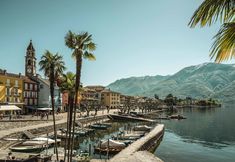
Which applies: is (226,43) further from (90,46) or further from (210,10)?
(90,46)

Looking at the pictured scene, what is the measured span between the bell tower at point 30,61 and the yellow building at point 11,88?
11.1m

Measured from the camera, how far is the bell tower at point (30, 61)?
11019 centimetres

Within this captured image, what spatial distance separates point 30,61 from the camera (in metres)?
111

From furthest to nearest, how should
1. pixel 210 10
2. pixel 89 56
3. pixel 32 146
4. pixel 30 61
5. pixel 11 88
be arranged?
pixel 30 61
pixel 11 88
pixel 32 146
pixel 89 56
pixel 210 10

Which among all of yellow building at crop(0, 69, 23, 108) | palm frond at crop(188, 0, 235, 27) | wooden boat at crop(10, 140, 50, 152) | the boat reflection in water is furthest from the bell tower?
palm frond at crop(188, 0, 235, 27)

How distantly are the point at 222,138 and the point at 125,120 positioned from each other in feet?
166

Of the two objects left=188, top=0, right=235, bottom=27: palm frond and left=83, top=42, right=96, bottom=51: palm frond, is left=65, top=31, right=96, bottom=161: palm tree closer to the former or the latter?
left=83, top=42, right=96, bottom=51: palm frond

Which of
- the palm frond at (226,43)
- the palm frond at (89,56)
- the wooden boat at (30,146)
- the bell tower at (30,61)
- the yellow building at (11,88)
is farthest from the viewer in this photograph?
the bell tower at (30,61)

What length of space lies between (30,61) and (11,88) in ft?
64.2

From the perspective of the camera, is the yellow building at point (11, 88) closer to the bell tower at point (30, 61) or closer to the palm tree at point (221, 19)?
the bell tower at point (30, 61)

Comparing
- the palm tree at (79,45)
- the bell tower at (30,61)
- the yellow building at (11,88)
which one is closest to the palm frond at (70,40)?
the palm tree at (79,45)

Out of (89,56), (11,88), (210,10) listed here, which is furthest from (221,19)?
(11,88)

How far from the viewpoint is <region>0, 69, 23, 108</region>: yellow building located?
9056 centimetres

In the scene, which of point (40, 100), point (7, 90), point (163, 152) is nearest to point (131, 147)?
point (163, 152)
